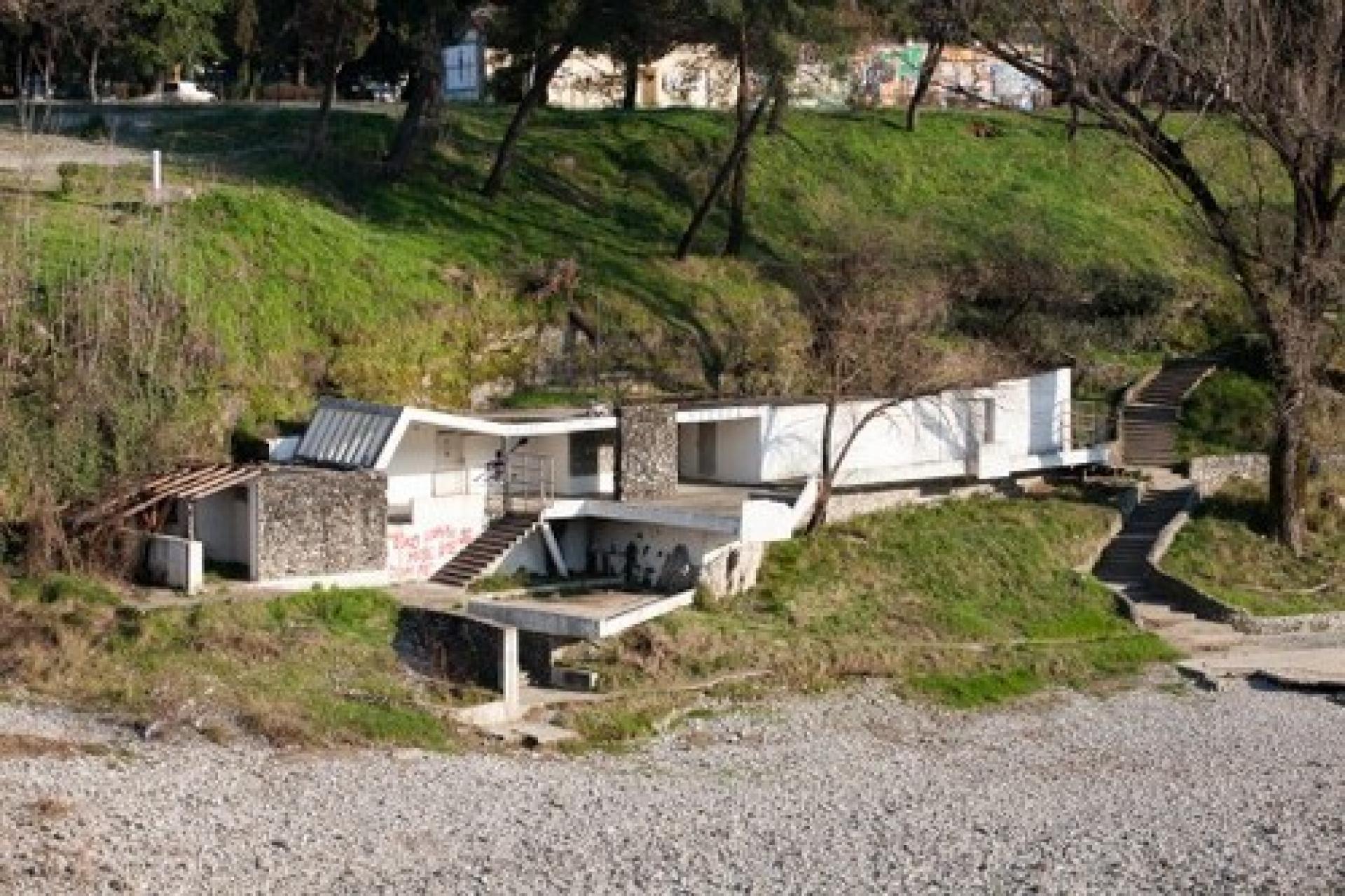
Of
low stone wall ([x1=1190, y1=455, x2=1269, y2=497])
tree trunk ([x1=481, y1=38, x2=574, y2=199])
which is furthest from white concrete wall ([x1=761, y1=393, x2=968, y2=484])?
tree trunk ([x1=481, y1=38, x2=574, y2=199])

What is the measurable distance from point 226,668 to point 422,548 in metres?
6.77

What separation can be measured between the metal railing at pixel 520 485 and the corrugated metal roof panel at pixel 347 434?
2768mm

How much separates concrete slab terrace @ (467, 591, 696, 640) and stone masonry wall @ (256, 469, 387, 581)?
6.72ft

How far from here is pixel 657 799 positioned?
26031 millimetres

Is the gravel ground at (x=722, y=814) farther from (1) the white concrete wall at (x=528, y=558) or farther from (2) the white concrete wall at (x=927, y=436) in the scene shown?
(2) the white concrete wall at (x=927, y=436)

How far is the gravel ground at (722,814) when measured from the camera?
73.3 feet

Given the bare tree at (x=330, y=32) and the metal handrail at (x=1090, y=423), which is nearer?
the metal handrail at (x=1090, y=423)

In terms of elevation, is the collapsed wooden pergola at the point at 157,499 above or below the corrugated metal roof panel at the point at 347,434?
below

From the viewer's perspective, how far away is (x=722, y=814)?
83.9ft

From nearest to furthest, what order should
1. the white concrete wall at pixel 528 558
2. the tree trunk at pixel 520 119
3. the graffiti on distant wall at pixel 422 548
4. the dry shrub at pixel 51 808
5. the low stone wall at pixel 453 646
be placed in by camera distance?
the dry shrub at pixel 51 808 → the low stone wall at pixel 453 646 → the graffiti on distant wall at pixel 422 548 → the white concrete wall at pixel 528 558 → the tree trunk at pixel 520 119

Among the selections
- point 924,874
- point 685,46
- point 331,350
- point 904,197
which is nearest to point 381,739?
point 924,874

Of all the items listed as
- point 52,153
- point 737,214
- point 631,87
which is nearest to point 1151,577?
point 737,214

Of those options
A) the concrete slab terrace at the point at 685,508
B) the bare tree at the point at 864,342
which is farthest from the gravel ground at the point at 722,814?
the bare tree at the point at 864,342

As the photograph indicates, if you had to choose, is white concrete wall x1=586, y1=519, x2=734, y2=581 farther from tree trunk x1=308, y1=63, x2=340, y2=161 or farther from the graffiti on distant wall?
tree trunk x1=308, y1=63, x2=340, y2=161
